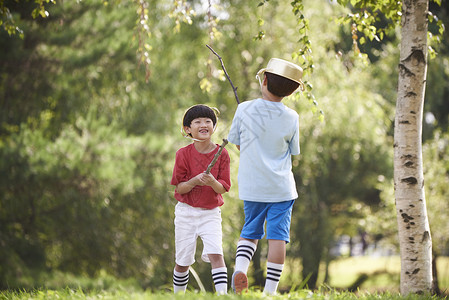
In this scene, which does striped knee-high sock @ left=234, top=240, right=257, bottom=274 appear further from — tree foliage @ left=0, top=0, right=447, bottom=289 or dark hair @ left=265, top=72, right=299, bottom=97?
tree foliage @ left=0, top=0, right=447, bottom=289

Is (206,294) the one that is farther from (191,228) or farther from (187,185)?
(187,185)

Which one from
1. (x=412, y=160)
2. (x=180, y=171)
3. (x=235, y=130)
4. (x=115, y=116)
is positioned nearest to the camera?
(x=235, y=130)

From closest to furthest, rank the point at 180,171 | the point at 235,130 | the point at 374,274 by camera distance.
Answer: the point at 235,130
the point at 180,171
the point at 374,274

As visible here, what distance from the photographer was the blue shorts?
3455 mm

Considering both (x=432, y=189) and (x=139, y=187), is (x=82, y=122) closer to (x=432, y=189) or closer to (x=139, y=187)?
(x=139, y=187)

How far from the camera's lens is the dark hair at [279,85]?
3488mm

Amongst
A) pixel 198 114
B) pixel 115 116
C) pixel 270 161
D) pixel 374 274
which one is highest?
pixel 115 116

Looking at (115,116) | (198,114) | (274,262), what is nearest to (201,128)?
(198,114)

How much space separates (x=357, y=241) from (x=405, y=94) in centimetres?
2726

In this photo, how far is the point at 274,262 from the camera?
3449 mm

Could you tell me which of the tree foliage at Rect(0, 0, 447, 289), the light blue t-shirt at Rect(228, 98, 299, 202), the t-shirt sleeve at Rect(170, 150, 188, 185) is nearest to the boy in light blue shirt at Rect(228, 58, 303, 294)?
the light blue t-shirt at Rect(228, 98, 299, 202)

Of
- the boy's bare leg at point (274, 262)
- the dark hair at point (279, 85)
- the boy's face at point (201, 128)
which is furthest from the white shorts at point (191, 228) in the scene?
the dark hair at point (279, 85)

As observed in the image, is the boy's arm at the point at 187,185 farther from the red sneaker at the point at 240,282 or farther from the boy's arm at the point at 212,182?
the red sneaker at the point at 240,282

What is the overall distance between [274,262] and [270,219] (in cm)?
27
